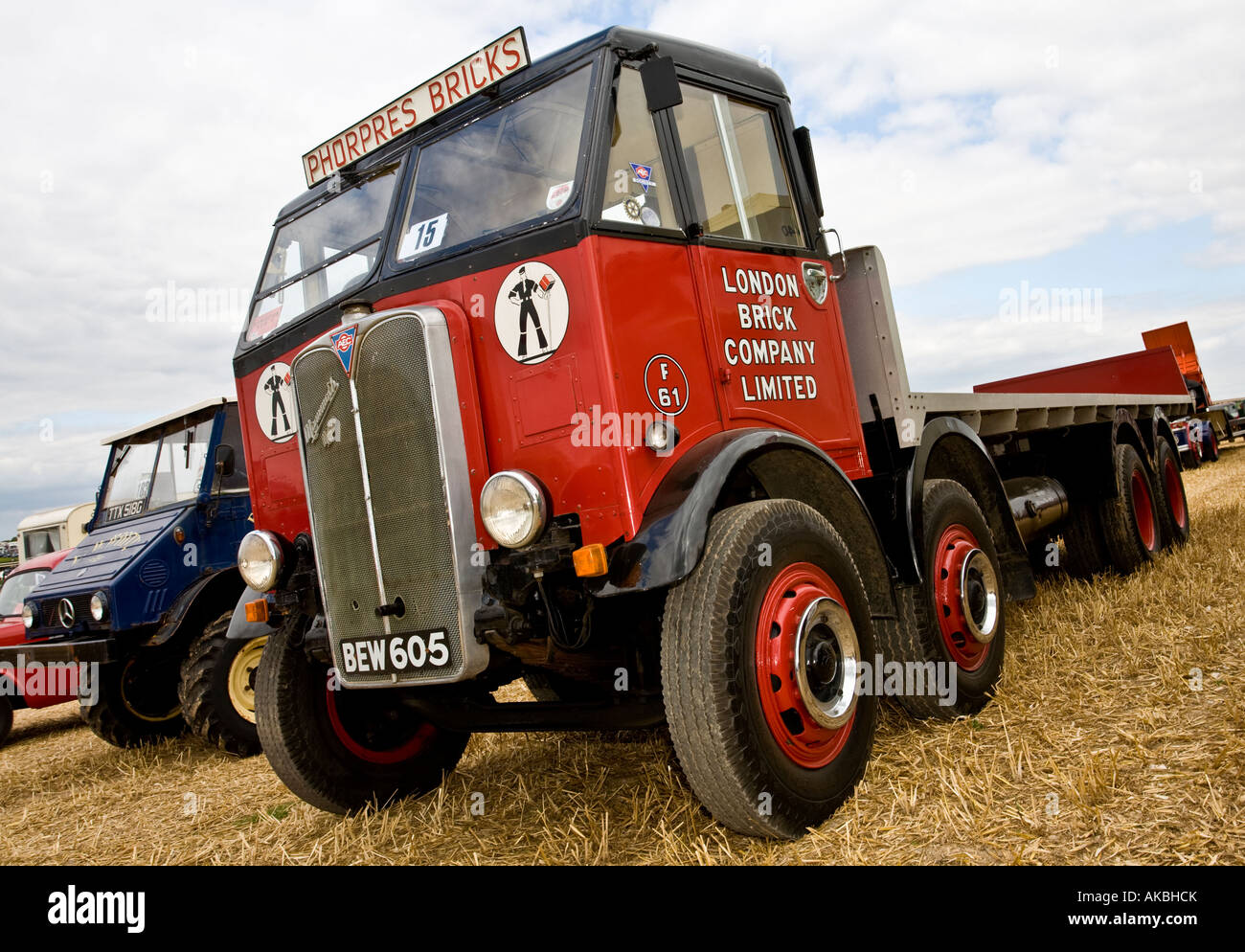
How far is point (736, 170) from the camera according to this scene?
159 inches

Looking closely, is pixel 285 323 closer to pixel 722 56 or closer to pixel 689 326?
pixel 689 326

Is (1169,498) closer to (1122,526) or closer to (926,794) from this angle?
(1122,526)

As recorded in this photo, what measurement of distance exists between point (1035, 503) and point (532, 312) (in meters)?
4.51

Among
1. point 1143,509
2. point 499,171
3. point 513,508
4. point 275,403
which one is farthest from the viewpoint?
point 1143,509

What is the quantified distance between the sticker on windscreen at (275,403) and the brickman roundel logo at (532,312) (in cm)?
139

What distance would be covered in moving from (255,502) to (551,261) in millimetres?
2115

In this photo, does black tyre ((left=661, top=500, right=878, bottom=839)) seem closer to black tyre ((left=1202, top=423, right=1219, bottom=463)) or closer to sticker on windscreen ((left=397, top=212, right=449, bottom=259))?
sticker on windscreen ((left=397, top=212, right=449, bottom=259))

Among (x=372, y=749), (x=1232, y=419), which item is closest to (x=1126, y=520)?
(x=372, y=749)

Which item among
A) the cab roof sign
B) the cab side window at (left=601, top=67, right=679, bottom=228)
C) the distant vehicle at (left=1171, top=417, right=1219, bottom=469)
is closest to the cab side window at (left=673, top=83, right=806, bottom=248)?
the cab side window at (left=601, top=67, right=679, bottom=228)

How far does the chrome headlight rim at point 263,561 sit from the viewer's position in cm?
386

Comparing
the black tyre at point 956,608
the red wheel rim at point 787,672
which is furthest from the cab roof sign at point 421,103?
the black tyre at point 956,608

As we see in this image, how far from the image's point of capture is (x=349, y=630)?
347 centimetres

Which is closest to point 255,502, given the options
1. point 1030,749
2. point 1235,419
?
point 1030,749
